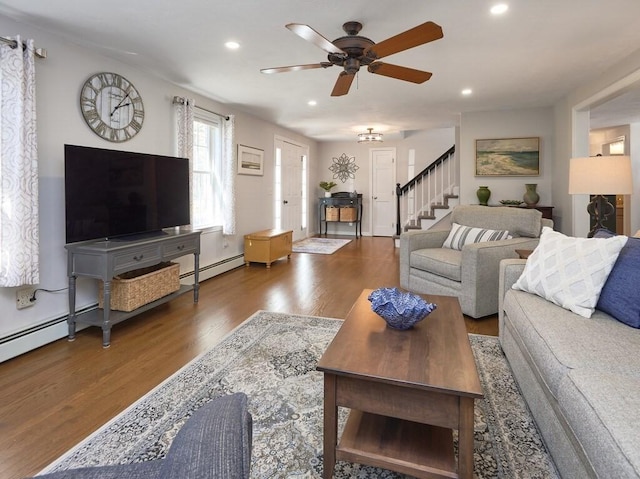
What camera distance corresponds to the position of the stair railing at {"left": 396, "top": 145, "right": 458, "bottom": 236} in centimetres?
688

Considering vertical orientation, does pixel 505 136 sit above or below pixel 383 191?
above

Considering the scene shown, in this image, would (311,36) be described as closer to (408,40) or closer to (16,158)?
(408,40)

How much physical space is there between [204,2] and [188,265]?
293cm

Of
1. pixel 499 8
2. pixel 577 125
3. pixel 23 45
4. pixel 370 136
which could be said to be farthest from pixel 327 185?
pixel 23 45

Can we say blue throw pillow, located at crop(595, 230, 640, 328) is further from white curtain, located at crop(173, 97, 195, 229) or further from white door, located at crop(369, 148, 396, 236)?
white door, located at crop(369, 148, 396, 236)

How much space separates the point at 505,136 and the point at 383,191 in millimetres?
3807

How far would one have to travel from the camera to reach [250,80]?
159 inches

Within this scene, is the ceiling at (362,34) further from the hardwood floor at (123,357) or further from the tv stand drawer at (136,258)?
the hardwood floor at (123,357)

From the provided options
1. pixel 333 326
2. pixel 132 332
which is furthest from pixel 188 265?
pixel 333 326

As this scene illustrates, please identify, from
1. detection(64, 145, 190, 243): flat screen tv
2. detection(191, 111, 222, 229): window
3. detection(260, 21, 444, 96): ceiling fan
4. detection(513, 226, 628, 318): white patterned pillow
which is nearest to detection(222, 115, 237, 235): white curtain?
detection(191, 111, 222, 229): window

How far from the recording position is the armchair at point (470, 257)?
10.4ft

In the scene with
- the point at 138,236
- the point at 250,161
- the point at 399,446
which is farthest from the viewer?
the point at 250,161

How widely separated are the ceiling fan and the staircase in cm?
413

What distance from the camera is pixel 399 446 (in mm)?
1387
